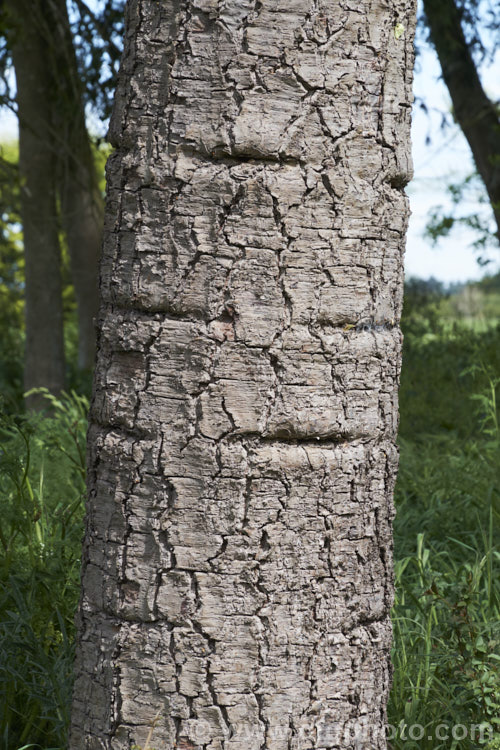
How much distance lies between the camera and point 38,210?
648 cm

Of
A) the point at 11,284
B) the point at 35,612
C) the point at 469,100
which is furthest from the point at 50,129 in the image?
the point at 11,284

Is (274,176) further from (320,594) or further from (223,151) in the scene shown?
(320,594)

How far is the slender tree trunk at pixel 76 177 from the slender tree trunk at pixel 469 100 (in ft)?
10.4

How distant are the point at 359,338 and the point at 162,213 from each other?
455 millimetres

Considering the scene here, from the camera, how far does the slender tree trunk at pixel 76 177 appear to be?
6.14 m

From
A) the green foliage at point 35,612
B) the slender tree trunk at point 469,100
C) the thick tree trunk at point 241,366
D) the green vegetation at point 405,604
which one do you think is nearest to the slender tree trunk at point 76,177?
the green vegetation at point 405,604

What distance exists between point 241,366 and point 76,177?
19.4 feet

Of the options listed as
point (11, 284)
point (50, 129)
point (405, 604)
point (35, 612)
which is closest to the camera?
point (35, 612)

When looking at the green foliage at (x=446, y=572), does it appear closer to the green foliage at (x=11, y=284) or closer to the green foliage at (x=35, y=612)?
the green foliage at (x=35, y=612)

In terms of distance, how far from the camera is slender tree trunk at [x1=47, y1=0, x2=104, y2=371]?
614 centimetres

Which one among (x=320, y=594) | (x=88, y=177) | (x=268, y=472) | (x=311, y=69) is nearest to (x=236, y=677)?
(x=320, y=594)

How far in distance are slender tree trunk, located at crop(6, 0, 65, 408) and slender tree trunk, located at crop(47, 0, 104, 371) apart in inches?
5.1

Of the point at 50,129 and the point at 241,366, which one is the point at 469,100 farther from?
the point at 241,366

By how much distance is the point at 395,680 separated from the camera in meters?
2.18
